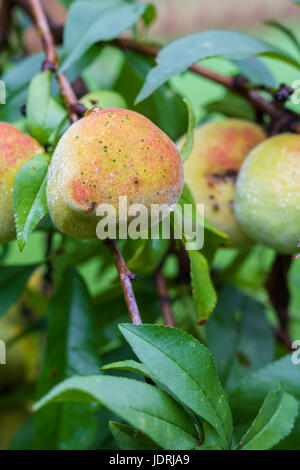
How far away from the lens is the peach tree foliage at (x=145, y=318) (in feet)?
1.18

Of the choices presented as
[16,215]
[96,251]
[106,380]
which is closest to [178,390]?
[106,380]

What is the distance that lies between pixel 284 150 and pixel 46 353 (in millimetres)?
299

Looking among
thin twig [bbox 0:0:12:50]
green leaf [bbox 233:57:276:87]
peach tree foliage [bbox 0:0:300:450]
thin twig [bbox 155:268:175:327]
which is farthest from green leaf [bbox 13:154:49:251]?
thin twig [bbox 0:0:12:50]

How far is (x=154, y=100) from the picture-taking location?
69cm

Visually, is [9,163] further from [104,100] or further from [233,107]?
[233,107]

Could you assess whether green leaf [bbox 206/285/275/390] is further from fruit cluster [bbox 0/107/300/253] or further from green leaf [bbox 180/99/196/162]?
green leaf [bbox 180/99/196/162]

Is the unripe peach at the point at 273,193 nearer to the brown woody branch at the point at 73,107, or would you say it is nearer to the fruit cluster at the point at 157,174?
the fruit cluster at the point at 157,174

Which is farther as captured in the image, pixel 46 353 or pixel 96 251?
pixel 96 251

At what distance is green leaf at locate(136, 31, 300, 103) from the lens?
0.48m

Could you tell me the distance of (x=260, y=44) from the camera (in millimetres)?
563

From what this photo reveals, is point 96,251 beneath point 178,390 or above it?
beneath

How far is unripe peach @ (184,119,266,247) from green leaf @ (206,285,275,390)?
12cm

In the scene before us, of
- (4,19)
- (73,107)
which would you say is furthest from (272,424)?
(4,19)

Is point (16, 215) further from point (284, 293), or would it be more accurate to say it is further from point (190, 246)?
point (284, 293)
